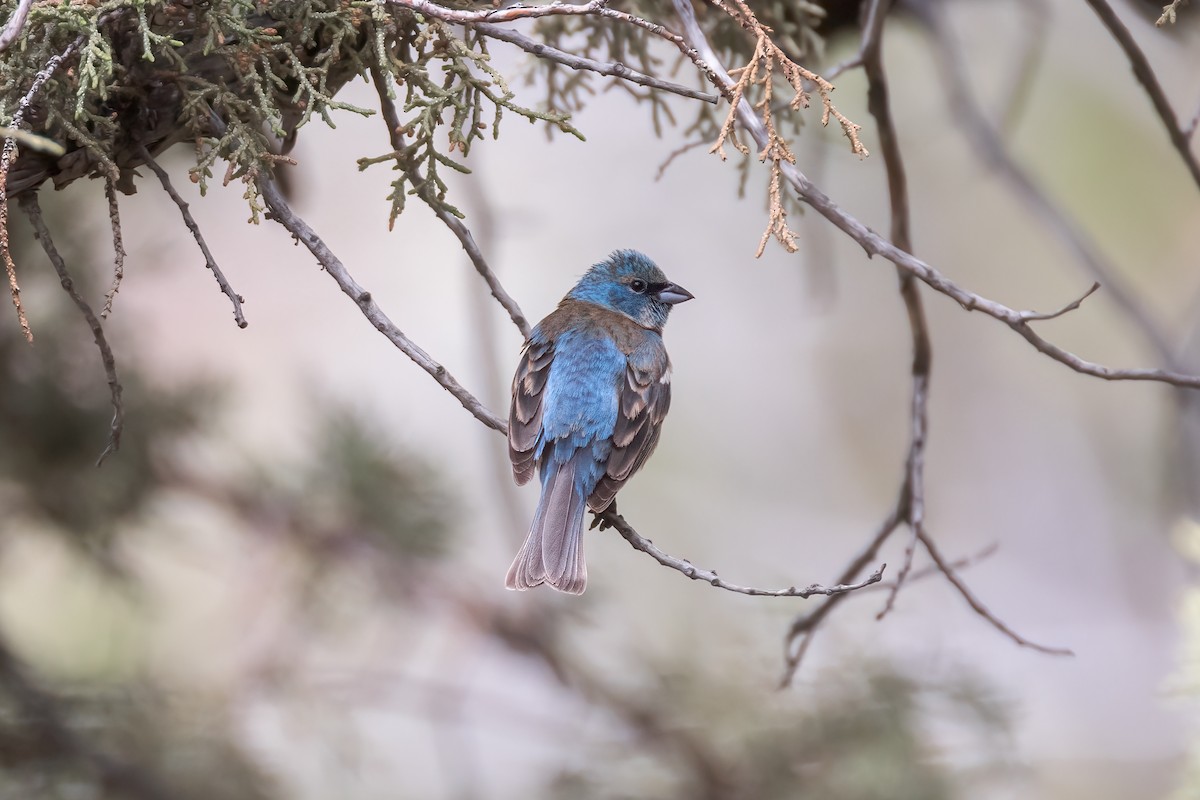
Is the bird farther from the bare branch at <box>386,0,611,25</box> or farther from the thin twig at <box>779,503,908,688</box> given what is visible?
the bare branch at <box>386,0,611,25</box>

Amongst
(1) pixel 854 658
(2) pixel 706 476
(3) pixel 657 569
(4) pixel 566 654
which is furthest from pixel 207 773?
(2) pixel 706 476

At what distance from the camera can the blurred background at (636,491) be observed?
4.24m

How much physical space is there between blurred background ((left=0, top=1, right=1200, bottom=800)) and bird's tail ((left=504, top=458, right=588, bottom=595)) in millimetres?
614

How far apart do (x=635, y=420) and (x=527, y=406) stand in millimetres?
318

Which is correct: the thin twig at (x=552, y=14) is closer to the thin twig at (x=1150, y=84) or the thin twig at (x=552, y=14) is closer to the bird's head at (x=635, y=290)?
the thin twig at (x=1150, y=84)

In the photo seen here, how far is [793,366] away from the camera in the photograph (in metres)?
8.71

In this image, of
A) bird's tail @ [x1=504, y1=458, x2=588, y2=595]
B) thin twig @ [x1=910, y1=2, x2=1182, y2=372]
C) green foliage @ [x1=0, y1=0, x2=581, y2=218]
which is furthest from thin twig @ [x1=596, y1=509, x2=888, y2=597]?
thin twig @ [x1=910, y1=2, x2=1182, y2=372]

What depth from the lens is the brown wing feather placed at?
3.24 meters

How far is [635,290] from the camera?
409 centimetres

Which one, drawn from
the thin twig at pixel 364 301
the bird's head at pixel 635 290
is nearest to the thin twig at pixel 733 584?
the thin twig at pixel 364 301

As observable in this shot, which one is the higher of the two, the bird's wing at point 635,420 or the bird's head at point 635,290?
the bird's head at point 635,290

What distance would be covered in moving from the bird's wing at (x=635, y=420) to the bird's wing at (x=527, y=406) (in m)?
0.22

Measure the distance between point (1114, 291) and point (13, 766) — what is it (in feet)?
12.6

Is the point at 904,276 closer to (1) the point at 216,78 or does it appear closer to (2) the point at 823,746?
(1) the point at 216,78
